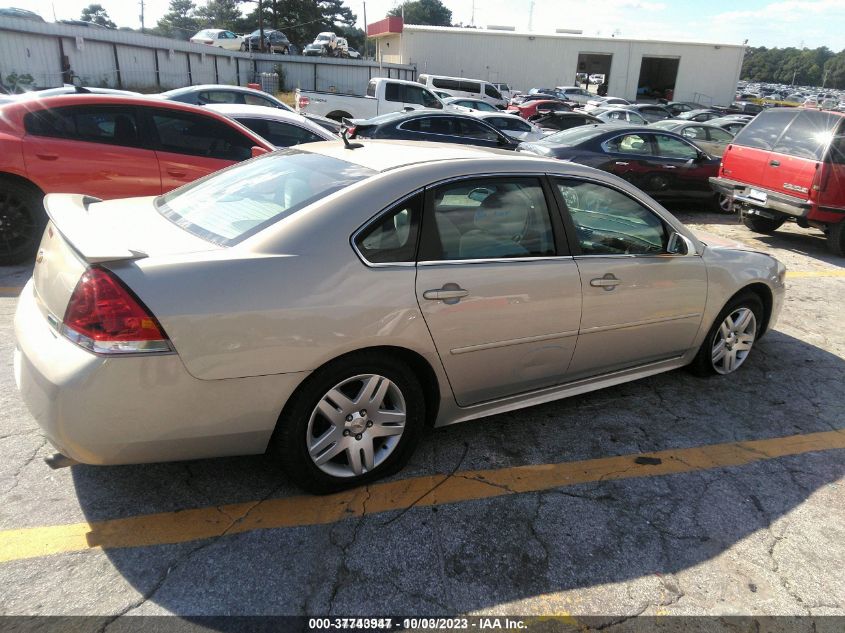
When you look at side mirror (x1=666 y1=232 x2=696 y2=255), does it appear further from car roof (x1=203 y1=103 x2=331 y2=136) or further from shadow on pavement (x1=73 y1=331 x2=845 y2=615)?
car roof (x1=203 y1=103 x2=331 y2=136)

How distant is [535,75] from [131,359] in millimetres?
47240

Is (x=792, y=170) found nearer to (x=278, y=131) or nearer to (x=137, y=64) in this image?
(x=278, y=131)

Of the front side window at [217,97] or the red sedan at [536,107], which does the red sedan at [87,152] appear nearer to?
the front side window at [217,97]

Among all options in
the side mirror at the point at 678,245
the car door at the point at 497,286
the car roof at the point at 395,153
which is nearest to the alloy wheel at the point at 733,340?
the side mirror at the point at 678,245

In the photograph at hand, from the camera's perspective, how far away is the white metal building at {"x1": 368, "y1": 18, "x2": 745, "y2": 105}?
141ft

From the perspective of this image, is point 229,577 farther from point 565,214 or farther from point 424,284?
point 565,214

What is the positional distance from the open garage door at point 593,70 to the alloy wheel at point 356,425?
5035 centimetres

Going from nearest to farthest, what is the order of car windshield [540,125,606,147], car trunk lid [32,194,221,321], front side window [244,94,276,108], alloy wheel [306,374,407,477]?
car trunk lid [32,194,221,321] < alloy wheel [306,374,407,477] < car windshield [540,125,606,147] < front side window [244,94,276,108]

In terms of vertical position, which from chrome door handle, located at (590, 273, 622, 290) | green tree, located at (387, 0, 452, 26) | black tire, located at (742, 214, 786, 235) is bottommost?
black tire, located at (742, 214, 786, 235)

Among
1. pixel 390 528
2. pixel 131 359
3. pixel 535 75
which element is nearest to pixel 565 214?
pixel 390 528

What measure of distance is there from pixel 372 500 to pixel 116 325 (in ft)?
4.38

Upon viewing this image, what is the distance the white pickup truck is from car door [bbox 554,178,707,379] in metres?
14.9

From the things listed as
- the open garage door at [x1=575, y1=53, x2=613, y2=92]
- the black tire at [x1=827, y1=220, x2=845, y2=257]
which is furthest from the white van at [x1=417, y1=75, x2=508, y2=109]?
the open garage door at [x1=575, y1=53, x2=613, y2=92]

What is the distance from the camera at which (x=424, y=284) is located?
9.14 feet
